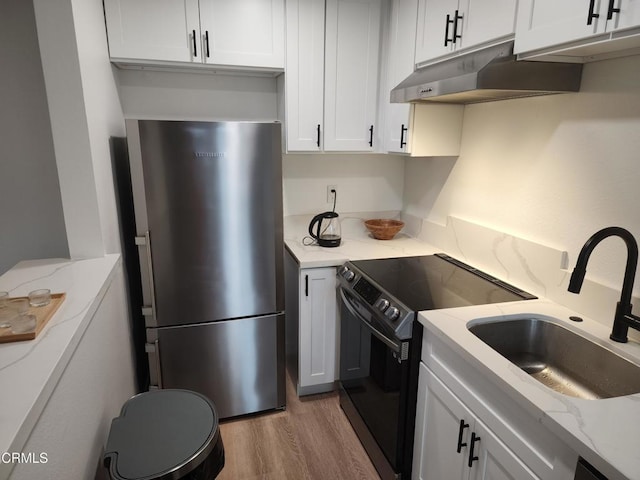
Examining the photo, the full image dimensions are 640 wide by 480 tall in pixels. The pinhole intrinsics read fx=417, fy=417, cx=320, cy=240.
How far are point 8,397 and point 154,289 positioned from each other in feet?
4.11

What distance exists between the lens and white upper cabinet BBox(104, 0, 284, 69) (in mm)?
2049

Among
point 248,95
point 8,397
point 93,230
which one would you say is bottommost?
point 8,397

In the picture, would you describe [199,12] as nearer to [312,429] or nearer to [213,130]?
[213,130]

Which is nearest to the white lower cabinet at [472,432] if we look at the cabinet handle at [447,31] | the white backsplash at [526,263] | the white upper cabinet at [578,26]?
the white backsplash at [526,263]

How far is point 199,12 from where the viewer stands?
2.12 metres

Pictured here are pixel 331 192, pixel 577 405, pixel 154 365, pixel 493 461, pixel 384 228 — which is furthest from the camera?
pixel 331 192

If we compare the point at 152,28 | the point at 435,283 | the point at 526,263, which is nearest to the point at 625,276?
the point at 526,263

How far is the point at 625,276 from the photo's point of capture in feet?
4.25

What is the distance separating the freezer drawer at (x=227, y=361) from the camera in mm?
2184

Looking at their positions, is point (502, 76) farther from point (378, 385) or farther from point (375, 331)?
point (378, 385)

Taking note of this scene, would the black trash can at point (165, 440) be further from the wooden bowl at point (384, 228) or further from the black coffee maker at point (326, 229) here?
the wooden bowl at point (384, 228)

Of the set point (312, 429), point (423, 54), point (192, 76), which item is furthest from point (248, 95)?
point (312, 429)

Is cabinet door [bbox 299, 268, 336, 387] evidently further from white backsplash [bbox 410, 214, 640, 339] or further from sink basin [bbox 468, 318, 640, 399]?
sink basin [bbox 468, 318, 640, 399]

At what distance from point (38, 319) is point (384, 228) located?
196cm
